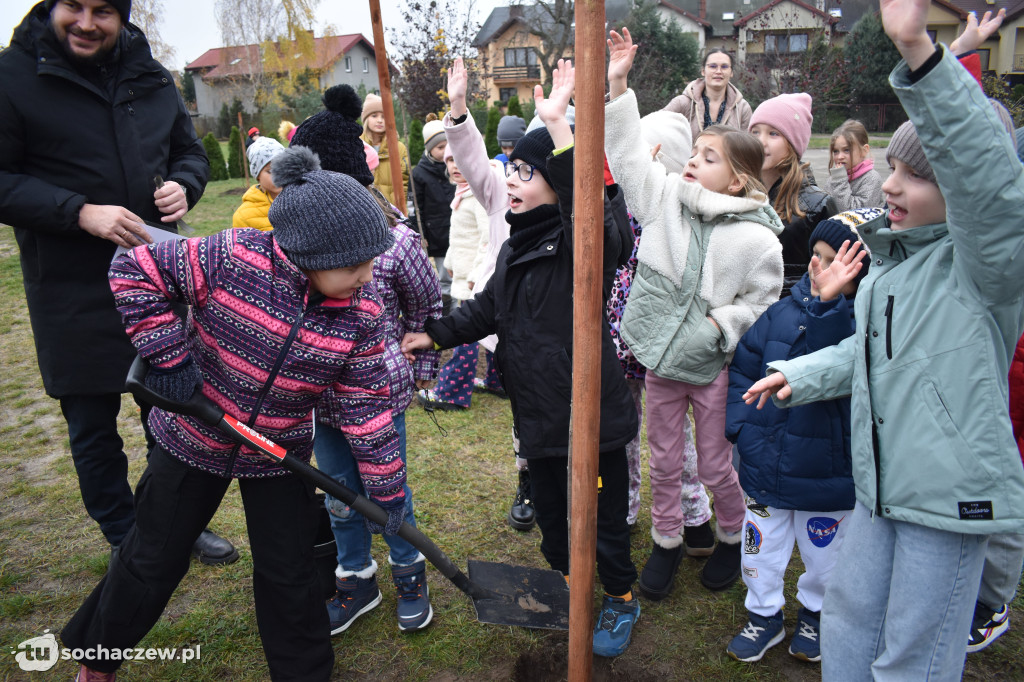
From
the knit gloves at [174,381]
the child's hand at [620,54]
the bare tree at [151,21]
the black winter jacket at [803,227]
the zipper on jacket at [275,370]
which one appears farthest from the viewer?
the bare tree at [151,21]

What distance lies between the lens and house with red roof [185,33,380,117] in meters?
35.4

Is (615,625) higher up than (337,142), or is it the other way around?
(337,142)

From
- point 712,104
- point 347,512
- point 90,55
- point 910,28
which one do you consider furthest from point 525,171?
point 712,104

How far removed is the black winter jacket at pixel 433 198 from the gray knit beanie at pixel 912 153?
5.00 meters

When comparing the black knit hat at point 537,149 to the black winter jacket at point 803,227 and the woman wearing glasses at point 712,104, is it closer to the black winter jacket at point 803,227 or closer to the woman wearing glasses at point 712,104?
the black winter jacket at point 803,227

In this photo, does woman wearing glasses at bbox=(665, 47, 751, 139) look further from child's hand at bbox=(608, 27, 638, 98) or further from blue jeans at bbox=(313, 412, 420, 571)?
blue jeans at bbox=(313, 412, 420, 571)

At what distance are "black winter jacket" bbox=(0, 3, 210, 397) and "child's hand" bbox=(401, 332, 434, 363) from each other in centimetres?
113

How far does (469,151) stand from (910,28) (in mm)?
2326

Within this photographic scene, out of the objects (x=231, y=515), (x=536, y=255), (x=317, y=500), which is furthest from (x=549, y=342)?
(x=231, y=515)

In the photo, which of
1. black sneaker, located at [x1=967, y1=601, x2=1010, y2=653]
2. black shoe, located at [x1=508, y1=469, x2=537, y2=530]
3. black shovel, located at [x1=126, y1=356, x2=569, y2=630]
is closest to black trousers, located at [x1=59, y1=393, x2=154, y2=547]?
black shovel, located at [x1=126, y1=356, x2=569, y2=630]

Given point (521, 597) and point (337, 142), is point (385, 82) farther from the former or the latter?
point (521, 597)

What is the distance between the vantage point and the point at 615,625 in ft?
8.93

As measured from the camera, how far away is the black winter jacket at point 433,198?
6.68 metres

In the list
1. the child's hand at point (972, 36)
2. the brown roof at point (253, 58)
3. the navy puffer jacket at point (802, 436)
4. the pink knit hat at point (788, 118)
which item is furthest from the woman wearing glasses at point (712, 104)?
the brown roof at point (253, 58)
